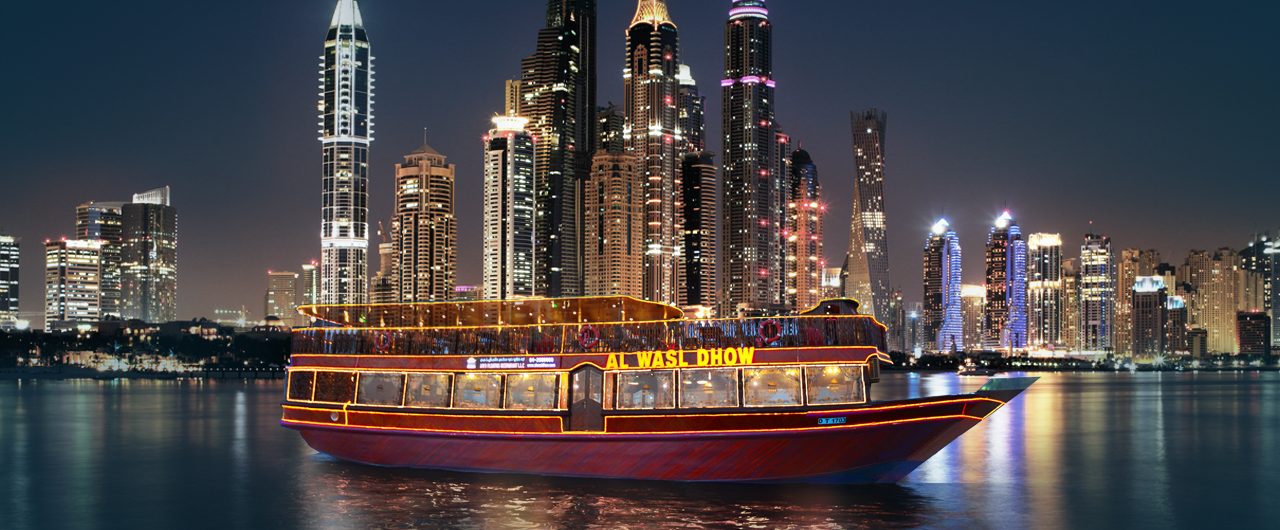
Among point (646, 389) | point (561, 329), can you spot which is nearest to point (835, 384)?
point (646, 389)

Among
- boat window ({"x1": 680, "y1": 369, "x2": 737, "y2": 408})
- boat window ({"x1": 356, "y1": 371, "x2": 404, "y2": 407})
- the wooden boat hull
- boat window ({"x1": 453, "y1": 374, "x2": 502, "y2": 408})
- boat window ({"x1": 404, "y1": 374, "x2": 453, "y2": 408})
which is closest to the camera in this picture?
the wooden boat hull

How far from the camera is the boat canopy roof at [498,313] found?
25.9 metres

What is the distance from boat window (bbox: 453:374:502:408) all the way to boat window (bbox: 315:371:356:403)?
10.3 feet

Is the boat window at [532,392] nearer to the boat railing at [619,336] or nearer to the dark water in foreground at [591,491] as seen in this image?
the boat railing at [619,336]

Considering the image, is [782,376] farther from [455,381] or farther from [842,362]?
[455,381]

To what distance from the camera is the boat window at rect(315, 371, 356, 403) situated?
2886 centimetres

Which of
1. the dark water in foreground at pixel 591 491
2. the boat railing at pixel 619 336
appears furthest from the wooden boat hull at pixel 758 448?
the boat railing at pixel 619 336

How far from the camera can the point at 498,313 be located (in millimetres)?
27125

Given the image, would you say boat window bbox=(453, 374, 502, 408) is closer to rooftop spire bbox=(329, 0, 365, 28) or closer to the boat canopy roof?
the boat canopy roof

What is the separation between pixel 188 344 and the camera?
15112 cm

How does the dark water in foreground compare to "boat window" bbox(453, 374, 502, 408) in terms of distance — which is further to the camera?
"boat window" bbox(453, 374, 502, 408)

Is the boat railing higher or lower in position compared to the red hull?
higher

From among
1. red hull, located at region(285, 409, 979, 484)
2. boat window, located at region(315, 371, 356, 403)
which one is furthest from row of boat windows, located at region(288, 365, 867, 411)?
red hull, located at region(285, 409, 979, 484)

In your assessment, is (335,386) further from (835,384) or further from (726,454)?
(835,384)
